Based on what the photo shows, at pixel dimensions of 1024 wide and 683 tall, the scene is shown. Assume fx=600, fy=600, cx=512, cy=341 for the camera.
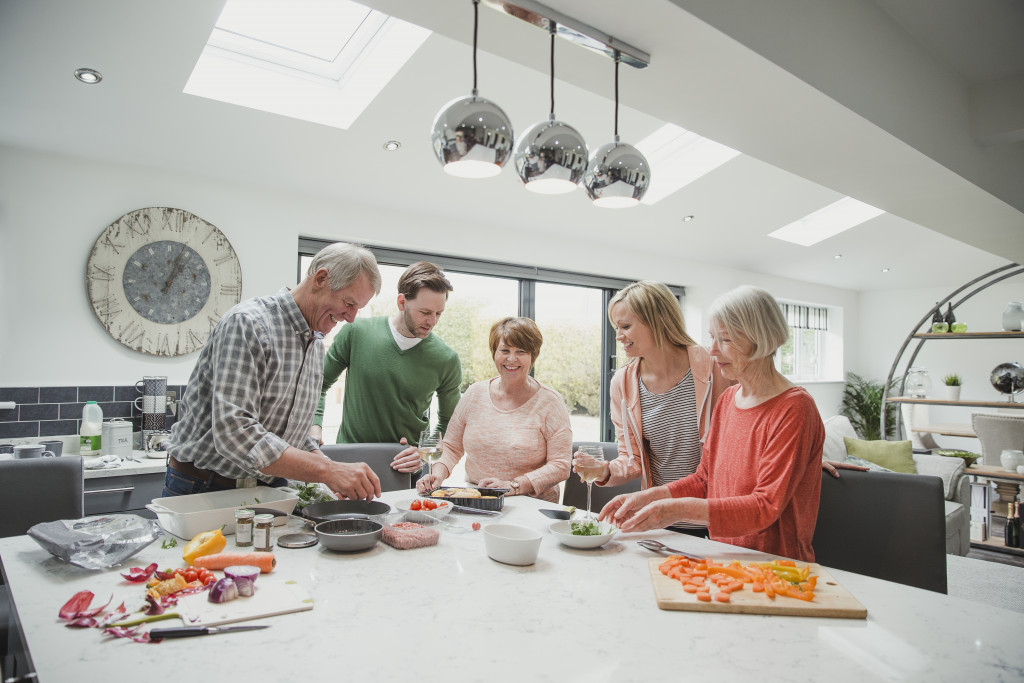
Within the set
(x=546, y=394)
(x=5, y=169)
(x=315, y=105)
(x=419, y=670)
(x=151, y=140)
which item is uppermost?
(x=315, y=105)

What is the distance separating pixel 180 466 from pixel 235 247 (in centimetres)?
215

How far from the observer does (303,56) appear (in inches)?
124

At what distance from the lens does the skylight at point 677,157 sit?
4.49m

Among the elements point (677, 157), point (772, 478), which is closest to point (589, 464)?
point (772, 478)

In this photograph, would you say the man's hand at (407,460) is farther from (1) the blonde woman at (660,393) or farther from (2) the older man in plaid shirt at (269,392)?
(1) the blonde woman at (660,393)

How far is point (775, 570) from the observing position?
1231 mm

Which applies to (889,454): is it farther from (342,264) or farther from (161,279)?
(161,279)

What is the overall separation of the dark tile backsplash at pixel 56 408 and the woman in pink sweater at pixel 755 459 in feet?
9.37

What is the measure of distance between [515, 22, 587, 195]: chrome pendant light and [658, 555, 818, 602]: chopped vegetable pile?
98 centimetres

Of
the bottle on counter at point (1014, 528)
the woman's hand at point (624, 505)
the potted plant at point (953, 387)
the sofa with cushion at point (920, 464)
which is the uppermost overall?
the potted plant at point (953, 387)

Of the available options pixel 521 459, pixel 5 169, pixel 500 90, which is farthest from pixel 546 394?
pixel 5 169

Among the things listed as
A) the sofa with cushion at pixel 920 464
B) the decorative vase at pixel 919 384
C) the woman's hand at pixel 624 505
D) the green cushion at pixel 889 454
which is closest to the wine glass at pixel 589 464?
the woman's hand at pixel 624 505

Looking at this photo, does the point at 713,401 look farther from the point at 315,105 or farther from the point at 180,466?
the point at 315,105

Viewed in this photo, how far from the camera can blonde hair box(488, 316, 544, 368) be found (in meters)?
2.31
